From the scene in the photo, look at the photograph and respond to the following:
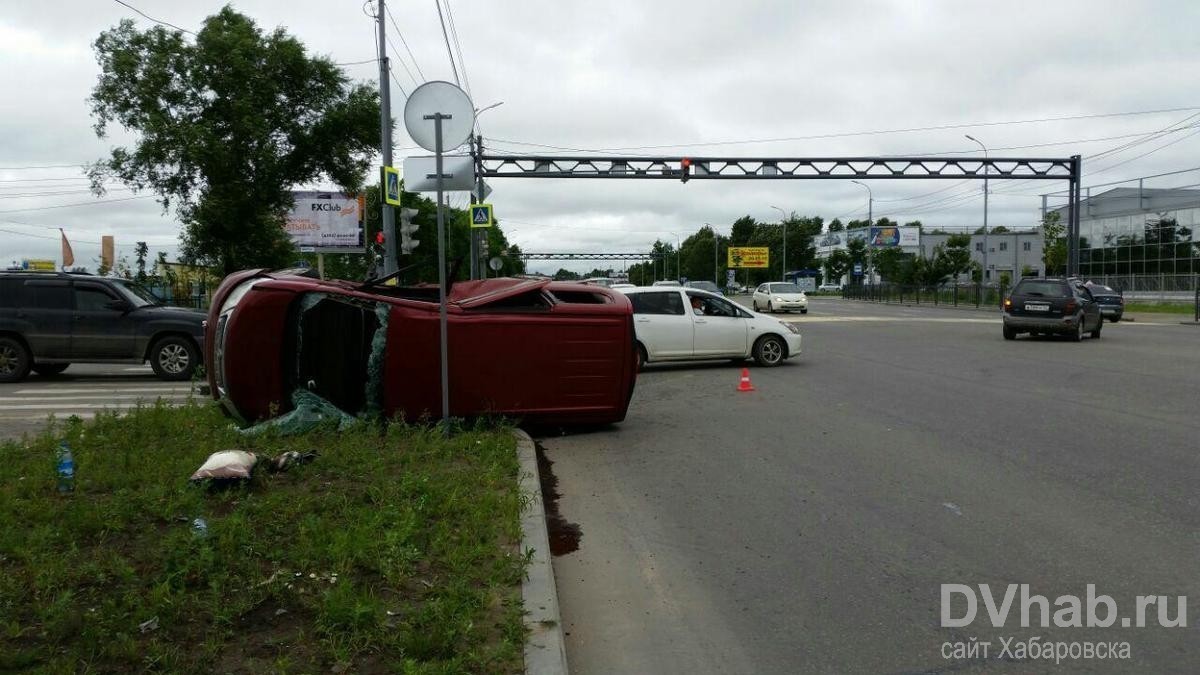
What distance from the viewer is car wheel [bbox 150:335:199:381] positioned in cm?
1497

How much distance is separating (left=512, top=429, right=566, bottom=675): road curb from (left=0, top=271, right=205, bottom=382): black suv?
10.9 metres

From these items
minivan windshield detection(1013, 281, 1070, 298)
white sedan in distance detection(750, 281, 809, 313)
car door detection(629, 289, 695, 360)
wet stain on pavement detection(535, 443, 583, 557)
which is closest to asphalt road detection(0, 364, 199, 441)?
wet stain on pavement detection(535, 443, 583, 557)

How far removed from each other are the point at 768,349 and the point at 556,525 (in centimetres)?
1115

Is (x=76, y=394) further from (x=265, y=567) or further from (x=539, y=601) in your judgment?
(x=539, y=601)

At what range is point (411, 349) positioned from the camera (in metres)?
8.17

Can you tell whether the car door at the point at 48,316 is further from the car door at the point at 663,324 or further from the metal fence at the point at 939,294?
the metal fence at the point at 939,294

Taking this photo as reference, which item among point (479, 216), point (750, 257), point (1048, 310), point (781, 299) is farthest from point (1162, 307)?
point (750, 257)

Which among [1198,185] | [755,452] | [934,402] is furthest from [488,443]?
[1198,185]

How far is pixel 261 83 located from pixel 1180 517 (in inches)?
816

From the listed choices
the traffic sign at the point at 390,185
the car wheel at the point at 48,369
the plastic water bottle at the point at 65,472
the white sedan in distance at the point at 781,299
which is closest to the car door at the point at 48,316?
the car wheel at the point at 48,369

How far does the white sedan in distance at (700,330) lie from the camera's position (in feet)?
52.7

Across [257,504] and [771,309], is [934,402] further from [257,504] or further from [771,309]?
[771,309]

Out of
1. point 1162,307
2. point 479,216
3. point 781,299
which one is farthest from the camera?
point 1162,307

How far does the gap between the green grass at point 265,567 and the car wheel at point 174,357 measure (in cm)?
858
